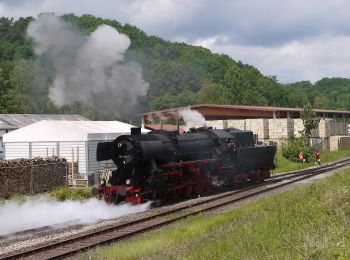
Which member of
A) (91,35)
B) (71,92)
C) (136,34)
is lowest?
(71,92)

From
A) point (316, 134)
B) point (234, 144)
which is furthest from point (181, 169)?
point (316, 134)

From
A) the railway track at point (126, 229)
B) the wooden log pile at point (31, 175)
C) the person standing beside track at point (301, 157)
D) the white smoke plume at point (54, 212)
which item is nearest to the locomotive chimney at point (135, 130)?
the white smoke plume at point (54, 212)

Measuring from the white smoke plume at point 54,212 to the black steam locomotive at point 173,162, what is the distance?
621 mm

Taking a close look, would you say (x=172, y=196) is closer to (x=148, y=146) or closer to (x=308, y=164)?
(x=148, y=146)

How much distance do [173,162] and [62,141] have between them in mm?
13350

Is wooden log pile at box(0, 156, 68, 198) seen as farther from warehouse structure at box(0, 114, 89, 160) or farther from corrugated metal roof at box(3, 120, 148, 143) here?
warehouse structure at box(0, 114, 89, 160)

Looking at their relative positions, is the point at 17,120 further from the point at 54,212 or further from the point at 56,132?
the point at 54,212

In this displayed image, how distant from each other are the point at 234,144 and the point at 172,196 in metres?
5.28

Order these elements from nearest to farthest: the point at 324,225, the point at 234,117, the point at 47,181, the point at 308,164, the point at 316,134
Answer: the point at 324,225
the point at 47,181
the point at 308,164
the point at 316,134
the point at 234,117

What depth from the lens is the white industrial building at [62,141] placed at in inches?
1228

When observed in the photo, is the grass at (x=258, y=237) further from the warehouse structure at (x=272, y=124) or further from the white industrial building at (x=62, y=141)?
the warehouse structure at (x=272, y=124)

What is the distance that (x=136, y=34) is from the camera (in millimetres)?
38344

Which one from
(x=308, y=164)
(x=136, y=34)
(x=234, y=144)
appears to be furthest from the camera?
(x=308, y=164)

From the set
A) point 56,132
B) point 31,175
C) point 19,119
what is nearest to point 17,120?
point 19,119
